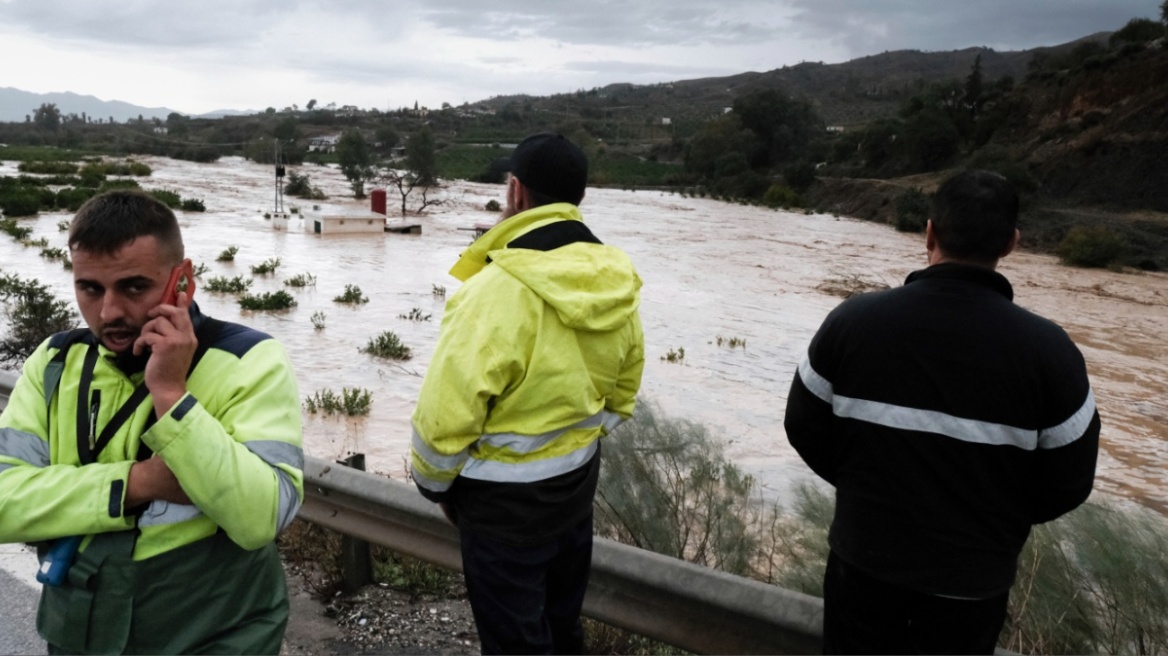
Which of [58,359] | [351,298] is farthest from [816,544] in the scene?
[351,298]

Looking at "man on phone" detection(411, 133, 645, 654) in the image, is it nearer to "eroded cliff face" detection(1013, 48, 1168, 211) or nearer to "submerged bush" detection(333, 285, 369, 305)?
"submerged bush" detection(333, 285, 369, 305)

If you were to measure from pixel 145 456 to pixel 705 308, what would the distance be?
55.8ft

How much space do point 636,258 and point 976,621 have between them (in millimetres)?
24220

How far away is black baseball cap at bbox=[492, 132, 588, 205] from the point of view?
2.78 meters

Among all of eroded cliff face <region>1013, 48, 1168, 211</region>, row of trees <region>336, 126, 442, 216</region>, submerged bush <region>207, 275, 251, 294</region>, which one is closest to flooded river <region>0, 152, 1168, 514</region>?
submerged bush <region>207, 275, 251, 294</region>

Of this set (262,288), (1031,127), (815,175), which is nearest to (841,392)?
(262,288)

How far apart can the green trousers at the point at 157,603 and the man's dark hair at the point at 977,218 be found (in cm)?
196

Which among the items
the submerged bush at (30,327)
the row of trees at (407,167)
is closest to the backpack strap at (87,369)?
the submerged bush at (30,327)

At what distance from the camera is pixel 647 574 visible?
9.36 feet

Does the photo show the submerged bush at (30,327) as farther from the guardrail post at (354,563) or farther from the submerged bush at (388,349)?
the guardrail post at (354,563)

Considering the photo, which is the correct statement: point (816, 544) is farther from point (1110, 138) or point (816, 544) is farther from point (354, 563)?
point (1110, 138)

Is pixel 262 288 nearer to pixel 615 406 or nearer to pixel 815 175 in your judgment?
pixel 615 406

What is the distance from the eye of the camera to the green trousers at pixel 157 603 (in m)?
1.99

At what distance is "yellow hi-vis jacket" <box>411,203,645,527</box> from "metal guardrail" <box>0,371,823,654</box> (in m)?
0.32
